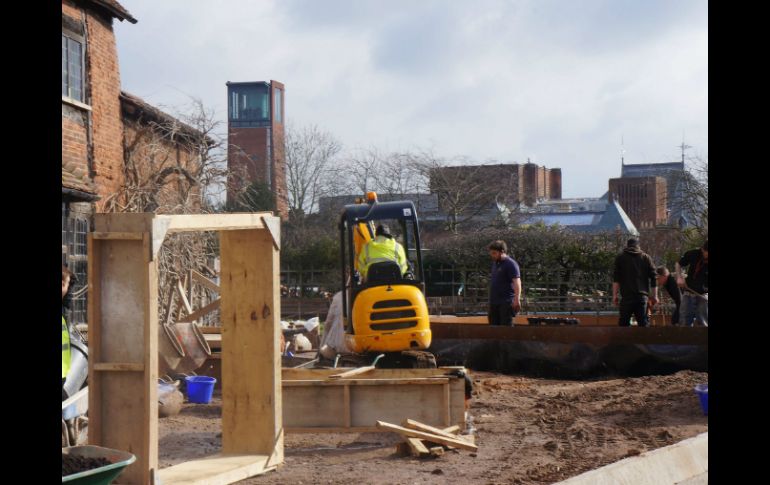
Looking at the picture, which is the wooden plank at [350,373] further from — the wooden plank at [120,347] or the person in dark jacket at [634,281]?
the person in dark jacket at [634,281]

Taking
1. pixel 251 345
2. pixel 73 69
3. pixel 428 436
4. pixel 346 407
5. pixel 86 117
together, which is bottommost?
pixel 428 436

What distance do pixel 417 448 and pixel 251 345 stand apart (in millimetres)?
1648

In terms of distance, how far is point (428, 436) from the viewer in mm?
8227

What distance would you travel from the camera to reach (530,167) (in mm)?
63750

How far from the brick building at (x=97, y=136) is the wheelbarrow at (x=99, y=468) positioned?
1024cm

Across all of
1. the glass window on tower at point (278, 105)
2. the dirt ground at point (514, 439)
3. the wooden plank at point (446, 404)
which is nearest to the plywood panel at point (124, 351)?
the dirt ground at point (514, 439)

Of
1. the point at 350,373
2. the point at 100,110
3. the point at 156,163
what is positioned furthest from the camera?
the point at 156,163

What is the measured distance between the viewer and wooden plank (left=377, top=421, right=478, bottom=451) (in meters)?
8.19

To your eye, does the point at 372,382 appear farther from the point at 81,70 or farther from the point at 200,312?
the point at 81,70

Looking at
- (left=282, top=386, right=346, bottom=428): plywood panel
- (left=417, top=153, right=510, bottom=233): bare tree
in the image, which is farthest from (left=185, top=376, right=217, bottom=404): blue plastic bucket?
(left=417, top=153, right=510, bottom=233): bare tree

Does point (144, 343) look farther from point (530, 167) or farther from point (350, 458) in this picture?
point (530, 167)

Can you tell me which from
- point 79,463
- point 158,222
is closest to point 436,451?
point 158,222
